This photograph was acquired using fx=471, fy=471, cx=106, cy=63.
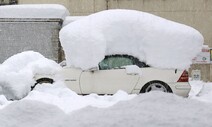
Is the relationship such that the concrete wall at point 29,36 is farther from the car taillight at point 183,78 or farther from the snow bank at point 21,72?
the car taillight at point 183,78

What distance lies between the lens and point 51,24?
57.5ft

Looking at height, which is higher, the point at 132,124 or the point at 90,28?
the point at 132,124

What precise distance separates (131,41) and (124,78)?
1.00 meters

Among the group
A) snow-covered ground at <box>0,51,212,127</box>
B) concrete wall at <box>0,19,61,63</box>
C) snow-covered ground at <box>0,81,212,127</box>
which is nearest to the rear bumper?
concrete wall at <box>0,19,61,63</box>

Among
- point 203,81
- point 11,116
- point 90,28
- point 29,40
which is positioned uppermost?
point 11,116

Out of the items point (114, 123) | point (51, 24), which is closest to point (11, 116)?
point (114, 123)

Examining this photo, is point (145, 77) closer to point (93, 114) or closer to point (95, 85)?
point (95, 85)

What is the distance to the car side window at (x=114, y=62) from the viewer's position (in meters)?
11.8

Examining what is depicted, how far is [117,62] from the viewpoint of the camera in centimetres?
1189

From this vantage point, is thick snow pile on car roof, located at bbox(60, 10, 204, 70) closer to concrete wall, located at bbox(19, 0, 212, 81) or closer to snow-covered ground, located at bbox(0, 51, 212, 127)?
snow-covered ground, located at bbox(0, 51, 212, 127)

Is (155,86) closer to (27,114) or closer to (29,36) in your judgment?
(29,36)

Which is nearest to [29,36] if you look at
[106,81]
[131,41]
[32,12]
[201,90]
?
[32,12]

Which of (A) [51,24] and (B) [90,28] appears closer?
(B) [90,28]

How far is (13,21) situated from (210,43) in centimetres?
884
